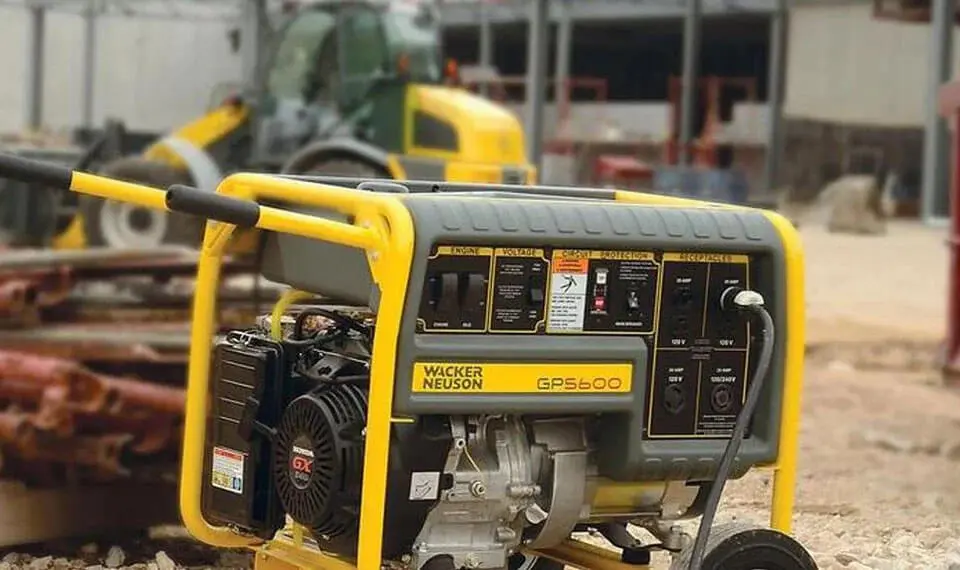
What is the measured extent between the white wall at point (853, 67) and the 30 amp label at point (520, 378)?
2485 cm

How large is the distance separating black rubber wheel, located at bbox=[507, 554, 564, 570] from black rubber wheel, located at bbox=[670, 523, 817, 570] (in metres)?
0.52

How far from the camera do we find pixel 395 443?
3582mm

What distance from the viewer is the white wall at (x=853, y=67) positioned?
1094 inches

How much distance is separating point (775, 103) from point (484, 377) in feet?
85.4

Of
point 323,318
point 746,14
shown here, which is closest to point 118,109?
point 746,14

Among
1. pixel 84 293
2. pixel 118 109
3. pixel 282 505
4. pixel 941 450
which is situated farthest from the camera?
pixel 118 109

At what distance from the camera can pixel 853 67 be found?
2841cm

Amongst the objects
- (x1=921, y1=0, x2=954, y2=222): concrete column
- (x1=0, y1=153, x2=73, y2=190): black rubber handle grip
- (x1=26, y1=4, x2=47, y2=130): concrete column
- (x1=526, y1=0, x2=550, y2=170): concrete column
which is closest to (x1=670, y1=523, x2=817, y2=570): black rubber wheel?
(x1=0, y1=153, x2=73, y2=190): black rubber handle grip

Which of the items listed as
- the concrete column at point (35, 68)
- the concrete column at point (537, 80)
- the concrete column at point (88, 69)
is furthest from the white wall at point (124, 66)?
the concrete column at point (537, 80)

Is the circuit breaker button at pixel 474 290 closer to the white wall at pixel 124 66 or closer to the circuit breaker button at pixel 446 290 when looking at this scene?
the circuit breaker button at pixel 446 290

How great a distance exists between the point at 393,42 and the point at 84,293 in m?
7.54

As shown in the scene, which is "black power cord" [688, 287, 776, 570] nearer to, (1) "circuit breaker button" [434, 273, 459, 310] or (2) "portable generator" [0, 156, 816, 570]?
(2) "portable generator" [0, 156, 816, 570]

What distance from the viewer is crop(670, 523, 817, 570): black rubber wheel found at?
155 inches

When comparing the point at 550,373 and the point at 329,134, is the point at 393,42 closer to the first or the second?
the point at 329,134
